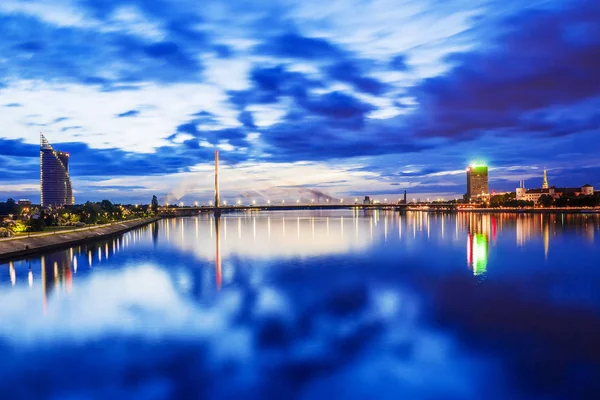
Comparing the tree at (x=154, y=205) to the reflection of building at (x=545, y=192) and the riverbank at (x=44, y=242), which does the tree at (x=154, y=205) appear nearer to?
the riverbank at (x=44, y=242)

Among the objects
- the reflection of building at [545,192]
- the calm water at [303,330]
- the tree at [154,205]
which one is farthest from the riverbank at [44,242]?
the reflection of building at [545,192]

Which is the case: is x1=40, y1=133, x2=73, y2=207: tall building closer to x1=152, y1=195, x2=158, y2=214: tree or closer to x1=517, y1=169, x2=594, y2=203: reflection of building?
x1=152, y1=195, x2=158, y2=214: tree

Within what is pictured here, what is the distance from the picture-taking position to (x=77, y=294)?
53.8ft

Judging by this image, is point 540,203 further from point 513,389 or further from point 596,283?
point 513,389

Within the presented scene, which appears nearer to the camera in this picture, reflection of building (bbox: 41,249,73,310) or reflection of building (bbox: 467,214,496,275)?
reflection of building (bbox: 41,249,73,310)

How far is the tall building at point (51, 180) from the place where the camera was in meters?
128

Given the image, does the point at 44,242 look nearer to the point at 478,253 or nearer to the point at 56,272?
the point at 56,272

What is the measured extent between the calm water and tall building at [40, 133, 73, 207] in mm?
117913

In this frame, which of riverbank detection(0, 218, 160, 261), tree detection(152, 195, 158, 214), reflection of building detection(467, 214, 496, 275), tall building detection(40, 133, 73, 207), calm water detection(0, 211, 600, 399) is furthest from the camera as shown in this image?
tall building detection(40, 133, 73, 207)

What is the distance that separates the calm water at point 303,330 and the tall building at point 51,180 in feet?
387

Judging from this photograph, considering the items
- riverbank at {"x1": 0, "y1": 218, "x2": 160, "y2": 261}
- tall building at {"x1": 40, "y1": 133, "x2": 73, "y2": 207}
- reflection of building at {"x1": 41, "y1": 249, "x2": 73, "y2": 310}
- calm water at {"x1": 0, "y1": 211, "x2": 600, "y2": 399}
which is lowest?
calm water at {"x1": 0, "y1": 211, "x2": 600, "y2": 399}

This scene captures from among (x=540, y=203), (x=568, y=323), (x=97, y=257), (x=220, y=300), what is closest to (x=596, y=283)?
(x=568, y=323)

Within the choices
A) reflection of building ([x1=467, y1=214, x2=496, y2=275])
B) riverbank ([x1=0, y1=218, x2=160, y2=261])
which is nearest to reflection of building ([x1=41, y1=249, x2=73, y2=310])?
riverbank ([x1=0, y1=218, x2=160, y2=261])

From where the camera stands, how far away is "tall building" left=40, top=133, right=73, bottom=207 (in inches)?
5022
